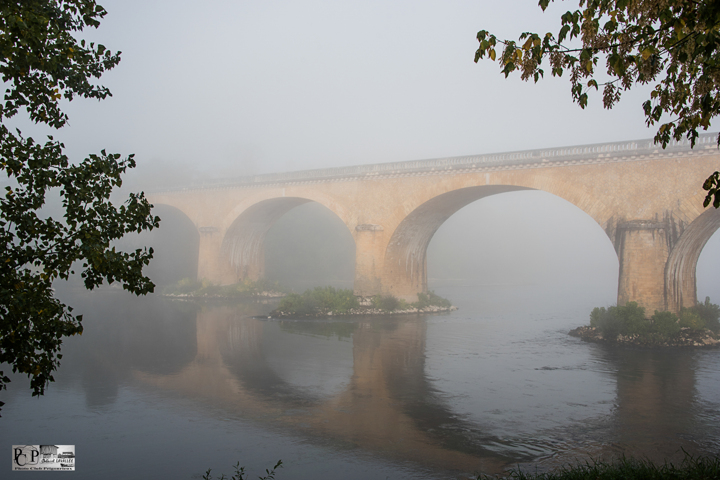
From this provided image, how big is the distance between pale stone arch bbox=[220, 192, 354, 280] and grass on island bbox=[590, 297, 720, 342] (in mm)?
16907

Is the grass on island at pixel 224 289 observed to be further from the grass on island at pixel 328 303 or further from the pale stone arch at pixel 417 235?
the pale stone arch at pixel 417 235

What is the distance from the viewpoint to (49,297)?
418cm

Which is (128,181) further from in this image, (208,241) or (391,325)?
(391,325)

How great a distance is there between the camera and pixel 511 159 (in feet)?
67.8

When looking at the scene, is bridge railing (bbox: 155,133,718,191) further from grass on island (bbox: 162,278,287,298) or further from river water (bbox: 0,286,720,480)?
grass on island (bbox: 162,278,287,298)

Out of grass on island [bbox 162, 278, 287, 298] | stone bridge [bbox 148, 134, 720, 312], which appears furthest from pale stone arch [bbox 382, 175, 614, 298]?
grass on island [bbox 162, 278, 287, 298]

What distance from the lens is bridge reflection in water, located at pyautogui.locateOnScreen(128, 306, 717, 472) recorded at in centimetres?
775

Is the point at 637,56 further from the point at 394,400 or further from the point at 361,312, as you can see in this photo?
the point at 361,312

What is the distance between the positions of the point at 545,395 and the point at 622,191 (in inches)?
378

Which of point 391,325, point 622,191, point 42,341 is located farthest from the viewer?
point 391,325

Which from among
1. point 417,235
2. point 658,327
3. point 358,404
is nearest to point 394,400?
point 358,404

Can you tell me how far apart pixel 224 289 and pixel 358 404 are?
23551 mm

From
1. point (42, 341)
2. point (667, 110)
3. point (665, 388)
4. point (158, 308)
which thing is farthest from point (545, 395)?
point (158, 308)

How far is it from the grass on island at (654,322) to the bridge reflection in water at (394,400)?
1161 millimetres
